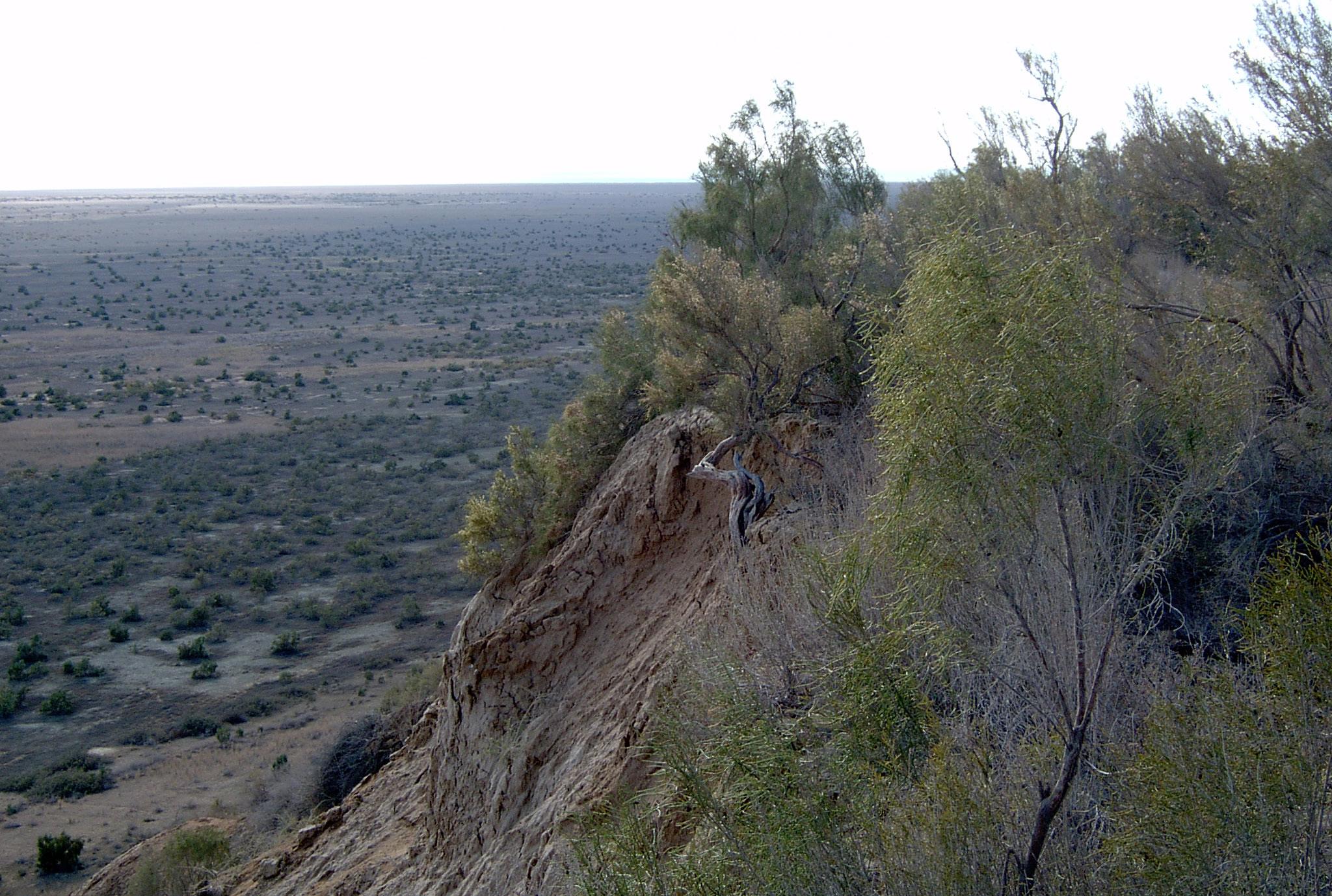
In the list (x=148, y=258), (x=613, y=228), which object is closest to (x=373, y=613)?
(x=148, y=258)

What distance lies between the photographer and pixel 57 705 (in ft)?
59.2

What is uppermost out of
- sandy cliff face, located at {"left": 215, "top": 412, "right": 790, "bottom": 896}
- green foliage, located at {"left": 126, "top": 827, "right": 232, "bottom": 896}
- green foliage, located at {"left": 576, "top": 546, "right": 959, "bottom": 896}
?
green foliage, located at {"left": 576, "top": 546, "right": 959, "bottom": 896}

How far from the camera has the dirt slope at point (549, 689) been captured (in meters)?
8.23

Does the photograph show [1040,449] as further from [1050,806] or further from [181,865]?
[181,865]

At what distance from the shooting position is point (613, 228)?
124 meters

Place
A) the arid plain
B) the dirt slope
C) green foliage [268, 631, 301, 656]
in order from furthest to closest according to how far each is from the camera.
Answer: green foliage [268, 631, 301, 656], the arid plain, the dirt slope

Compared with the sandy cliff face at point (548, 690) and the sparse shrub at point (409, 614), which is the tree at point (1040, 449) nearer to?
the sandy cliff face at point (548, 690)

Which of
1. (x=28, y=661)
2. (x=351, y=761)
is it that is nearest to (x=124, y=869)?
(x=351, y=761)

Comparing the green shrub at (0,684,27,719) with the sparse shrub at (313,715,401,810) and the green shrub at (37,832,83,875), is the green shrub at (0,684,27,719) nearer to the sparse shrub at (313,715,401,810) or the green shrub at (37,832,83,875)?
the green shrub at (37,832,83,875)

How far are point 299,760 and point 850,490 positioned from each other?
11751 mm

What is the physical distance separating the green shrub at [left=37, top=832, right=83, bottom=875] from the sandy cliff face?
3143mm

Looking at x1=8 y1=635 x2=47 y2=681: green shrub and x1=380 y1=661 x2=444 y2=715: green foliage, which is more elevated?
x1=380 y1=661 x2=444 y2=715: green foliage

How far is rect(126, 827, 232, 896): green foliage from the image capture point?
1196 cm

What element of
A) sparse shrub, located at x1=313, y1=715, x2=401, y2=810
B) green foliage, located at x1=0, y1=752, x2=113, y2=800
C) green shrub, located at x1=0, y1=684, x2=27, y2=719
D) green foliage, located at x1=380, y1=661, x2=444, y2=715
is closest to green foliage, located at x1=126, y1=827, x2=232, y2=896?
sparse shrub, located at x1=313, y1=715, x2=401, y2=810
